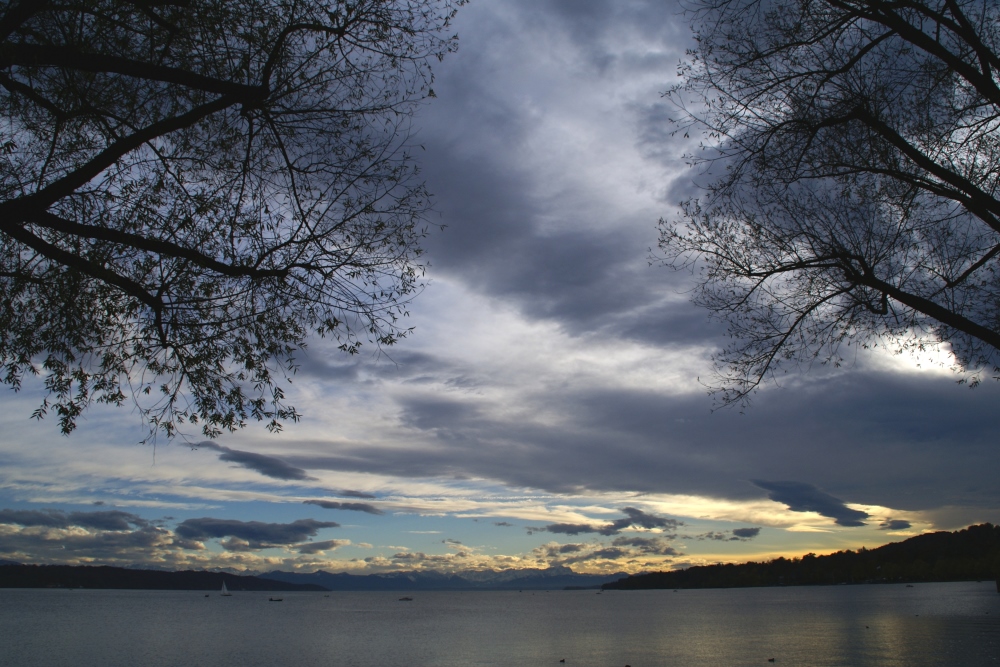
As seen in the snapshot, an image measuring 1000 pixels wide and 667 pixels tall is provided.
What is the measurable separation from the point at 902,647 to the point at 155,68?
6907 cm

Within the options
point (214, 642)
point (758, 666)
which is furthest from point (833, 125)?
point (214, 642)

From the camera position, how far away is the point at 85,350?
37.1 ft

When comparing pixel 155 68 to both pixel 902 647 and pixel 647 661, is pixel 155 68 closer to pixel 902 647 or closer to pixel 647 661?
pixel 647 661

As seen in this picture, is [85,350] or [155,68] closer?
[155,68]

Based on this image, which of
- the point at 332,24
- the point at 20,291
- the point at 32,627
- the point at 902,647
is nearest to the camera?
the point at 332,24

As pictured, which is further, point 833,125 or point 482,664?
point 482,664

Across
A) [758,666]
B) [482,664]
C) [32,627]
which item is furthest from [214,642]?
[758,666]

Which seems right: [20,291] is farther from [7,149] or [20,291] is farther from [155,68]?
[155,68]

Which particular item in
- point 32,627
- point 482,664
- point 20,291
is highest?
point 20,291

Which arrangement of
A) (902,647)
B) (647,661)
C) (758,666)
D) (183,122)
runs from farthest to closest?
(902,647), (647,661), (758,666), (183,122)

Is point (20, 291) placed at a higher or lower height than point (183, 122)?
lower

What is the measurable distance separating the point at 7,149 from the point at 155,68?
158 inches

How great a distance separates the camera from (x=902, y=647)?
184 ft

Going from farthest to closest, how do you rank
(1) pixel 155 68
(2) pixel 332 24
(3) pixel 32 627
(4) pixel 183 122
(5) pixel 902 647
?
(3) pixel 32 627 < (5) pixel 902 647 < (2) pixel 332 24 < (4) pixel 183 122 < (1) pixel 155 68
